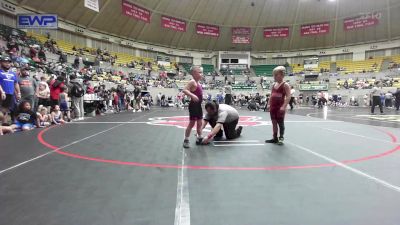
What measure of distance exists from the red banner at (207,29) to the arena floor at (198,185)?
32.2m

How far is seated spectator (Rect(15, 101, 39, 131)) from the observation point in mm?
6336

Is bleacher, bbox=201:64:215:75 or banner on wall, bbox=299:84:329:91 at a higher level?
bleacher, bbox=201:64:215:75

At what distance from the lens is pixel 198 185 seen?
2.47m

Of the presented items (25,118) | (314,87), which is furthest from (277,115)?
(314,87)

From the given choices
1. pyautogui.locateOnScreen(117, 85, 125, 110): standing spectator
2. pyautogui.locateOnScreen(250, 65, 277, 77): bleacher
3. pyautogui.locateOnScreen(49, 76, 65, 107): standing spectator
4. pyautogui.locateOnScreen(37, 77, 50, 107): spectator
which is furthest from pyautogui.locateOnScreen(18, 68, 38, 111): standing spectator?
pyautogui.locateOnScreen(250, 65, 277, 77): bleacher

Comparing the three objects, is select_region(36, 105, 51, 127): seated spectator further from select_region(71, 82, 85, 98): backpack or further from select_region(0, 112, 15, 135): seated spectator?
select_region(71, 82, 85, 98): backpack

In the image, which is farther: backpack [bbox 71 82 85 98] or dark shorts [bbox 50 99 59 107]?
backpack [bbox 71 82 85 98]

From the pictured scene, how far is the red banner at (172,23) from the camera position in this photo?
3141 centimetres

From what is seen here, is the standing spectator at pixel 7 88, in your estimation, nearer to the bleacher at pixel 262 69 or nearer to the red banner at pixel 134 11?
the red banner at pixel 134 11

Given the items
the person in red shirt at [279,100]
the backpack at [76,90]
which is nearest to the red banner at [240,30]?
the backpack at [76,90]

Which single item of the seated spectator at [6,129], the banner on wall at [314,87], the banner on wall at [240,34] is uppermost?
the banner on wall at [240,34]

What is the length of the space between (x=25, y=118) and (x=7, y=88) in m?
0.76

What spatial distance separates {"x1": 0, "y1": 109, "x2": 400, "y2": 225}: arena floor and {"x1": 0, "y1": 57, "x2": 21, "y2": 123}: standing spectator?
2.77 metres

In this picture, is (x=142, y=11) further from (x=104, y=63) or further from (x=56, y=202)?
(x=56, y=202)
